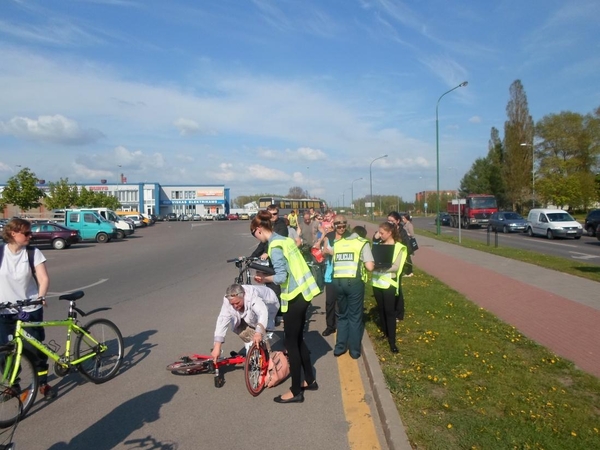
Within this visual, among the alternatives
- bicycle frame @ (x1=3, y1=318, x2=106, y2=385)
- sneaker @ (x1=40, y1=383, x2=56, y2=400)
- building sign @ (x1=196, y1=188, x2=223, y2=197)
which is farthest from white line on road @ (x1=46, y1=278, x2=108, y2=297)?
building sign @ (x1=196, y1=188, x2=223, y2=197)

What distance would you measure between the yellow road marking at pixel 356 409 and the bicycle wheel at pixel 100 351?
2565 mm

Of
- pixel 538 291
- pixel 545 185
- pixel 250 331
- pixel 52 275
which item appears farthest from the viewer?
pixel 545 185

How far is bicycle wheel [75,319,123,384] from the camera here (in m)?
5.27

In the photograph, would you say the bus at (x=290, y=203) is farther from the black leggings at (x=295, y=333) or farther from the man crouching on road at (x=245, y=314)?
the black leggings at (x=295, y=333)

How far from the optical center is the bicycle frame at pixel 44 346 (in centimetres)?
446

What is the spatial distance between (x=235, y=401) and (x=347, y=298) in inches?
77.1

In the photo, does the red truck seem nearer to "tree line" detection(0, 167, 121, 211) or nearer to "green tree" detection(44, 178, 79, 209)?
"tree line" detection(0, 167, 121, 211)

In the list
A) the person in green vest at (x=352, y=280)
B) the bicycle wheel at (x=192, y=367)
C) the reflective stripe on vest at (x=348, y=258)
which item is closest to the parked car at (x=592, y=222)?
the person in green vest at (x=352, y=280)

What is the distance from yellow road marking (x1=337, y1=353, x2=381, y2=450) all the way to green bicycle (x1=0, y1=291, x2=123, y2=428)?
8.54 ft

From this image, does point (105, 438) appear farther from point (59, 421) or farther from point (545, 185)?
point (545, 185)

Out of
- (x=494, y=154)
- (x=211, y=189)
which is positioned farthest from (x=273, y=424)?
(x=211, y=189)

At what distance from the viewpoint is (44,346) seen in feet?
15.9

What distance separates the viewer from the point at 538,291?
10609 millimetres

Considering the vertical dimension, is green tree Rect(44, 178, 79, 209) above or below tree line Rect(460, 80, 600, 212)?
below
